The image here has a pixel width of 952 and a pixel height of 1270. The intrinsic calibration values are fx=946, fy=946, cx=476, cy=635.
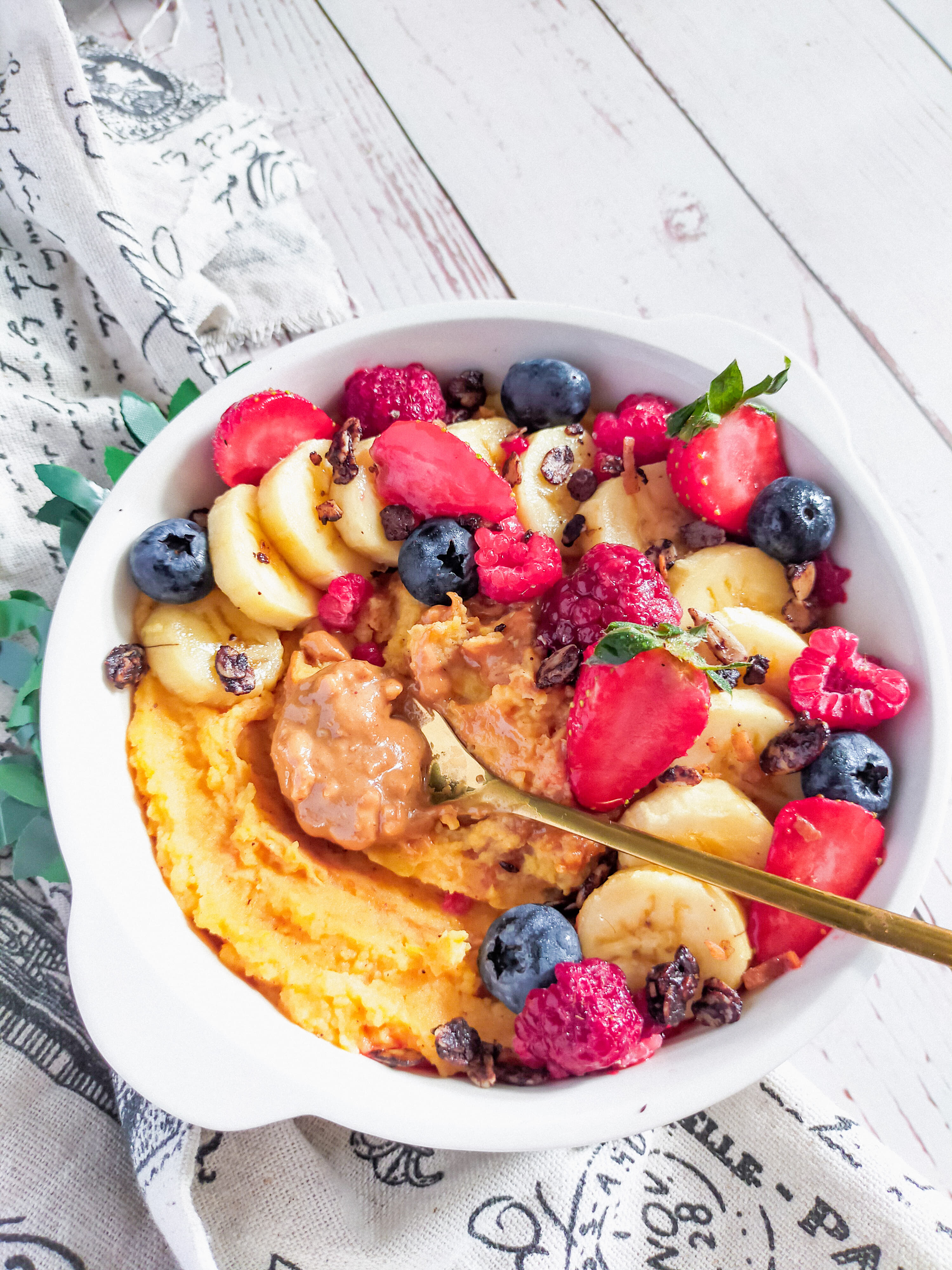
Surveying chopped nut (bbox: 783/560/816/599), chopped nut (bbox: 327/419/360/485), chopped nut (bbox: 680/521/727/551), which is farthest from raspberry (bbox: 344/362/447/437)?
chopped nut (bbox: 783/560/816/599)

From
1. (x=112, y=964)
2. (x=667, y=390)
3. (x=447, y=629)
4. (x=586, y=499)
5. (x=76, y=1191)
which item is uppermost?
(x=667, y=390)

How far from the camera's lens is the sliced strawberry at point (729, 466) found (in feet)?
6.71

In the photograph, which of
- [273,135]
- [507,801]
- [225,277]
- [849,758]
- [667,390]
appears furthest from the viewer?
[273,135]

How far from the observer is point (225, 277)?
2.68 m

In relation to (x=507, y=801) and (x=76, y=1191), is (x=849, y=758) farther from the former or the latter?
(x=76, y=1191)

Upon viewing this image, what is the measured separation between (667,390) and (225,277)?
1.33 metres

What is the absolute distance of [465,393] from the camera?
7.40ft

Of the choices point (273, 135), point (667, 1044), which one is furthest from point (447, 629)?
point (273, 135)

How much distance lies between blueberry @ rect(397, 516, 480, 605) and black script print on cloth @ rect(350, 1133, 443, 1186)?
121 cm

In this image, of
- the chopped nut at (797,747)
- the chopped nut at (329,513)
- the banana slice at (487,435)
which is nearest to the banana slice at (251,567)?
the chopped nut at (329,513)

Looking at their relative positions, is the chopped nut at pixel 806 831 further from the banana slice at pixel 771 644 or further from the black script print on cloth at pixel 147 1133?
the black script print on cloth at pixel 147 1133

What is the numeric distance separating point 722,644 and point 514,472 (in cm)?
61

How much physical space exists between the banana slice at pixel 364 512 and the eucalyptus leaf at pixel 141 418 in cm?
51

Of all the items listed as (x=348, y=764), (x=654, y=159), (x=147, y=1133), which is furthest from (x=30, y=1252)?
(x=654, y=159)
